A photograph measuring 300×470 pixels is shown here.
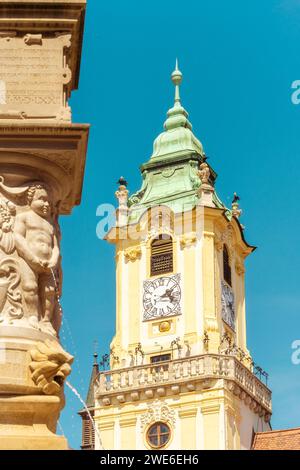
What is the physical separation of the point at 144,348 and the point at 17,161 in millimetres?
45192

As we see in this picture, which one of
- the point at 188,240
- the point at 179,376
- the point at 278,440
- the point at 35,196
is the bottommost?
the point at 35,196

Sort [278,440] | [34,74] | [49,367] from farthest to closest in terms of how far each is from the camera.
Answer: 1. [278,440]
2. [34,74]
3. [49,367]

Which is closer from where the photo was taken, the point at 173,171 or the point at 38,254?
the point at 38,254

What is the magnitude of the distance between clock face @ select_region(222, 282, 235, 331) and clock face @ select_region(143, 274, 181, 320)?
2.03 m

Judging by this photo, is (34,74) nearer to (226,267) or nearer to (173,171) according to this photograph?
(226,267)

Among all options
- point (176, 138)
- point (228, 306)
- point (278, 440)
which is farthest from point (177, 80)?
point (278, 440)

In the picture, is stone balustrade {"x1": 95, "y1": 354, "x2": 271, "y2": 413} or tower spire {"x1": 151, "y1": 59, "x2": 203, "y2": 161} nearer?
stone balustrade {"x1": 95, "y1": 354, "x2": 271, "y2": 413}

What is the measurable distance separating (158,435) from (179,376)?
2.41 m

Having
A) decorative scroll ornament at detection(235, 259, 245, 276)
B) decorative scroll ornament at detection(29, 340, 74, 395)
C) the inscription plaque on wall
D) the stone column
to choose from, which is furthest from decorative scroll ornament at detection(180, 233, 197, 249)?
decorative scroll ornament at detection(29, 340, 74, 395)

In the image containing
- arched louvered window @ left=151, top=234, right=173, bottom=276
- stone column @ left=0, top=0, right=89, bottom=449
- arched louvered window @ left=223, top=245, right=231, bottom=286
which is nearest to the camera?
stone column @ left=0, top=0, right=89, bottom=449

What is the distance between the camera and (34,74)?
8.06 metres

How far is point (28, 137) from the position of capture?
7.88m

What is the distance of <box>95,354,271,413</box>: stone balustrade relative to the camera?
5003cm

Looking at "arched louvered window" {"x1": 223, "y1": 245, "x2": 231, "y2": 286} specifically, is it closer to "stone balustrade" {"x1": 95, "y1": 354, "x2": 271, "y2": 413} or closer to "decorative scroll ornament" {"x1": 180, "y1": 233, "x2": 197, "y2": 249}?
"decorative scroll ornament" {"x1": 180, "y1": 233, "x2": 197, "y2": 249}
